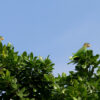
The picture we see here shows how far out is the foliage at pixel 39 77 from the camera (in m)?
9.55

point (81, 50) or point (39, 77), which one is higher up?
point (81, 50)

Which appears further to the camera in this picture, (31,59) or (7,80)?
(31,59)

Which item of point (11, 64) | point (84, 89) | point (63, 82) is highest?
point (11, 64)

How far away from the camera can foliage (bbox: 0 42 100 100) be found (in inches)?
376

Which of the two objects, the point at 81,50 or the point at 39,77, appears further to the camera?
the point at 39,77

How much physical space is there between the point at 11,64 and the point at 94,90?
3499 mm

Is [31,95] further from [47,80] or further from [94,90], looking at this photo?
[94,90]

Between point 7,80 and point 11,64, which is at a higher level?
point 11,64

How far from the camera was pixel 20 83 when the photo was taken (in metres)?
10.4

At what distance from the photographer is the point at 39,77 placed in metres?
10.6

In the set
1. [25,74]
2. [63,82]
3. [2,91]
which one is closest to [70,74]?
[63,82]

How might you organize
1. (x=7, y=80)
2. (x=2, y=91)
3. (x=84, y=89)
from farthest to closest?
(x=2, y=91), (x=7, y=80), (x=84, y=89)

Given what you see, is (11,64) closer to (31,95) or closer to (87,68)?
(31,95)

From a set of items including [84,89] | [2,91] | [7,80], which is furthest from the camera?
[2,91]
